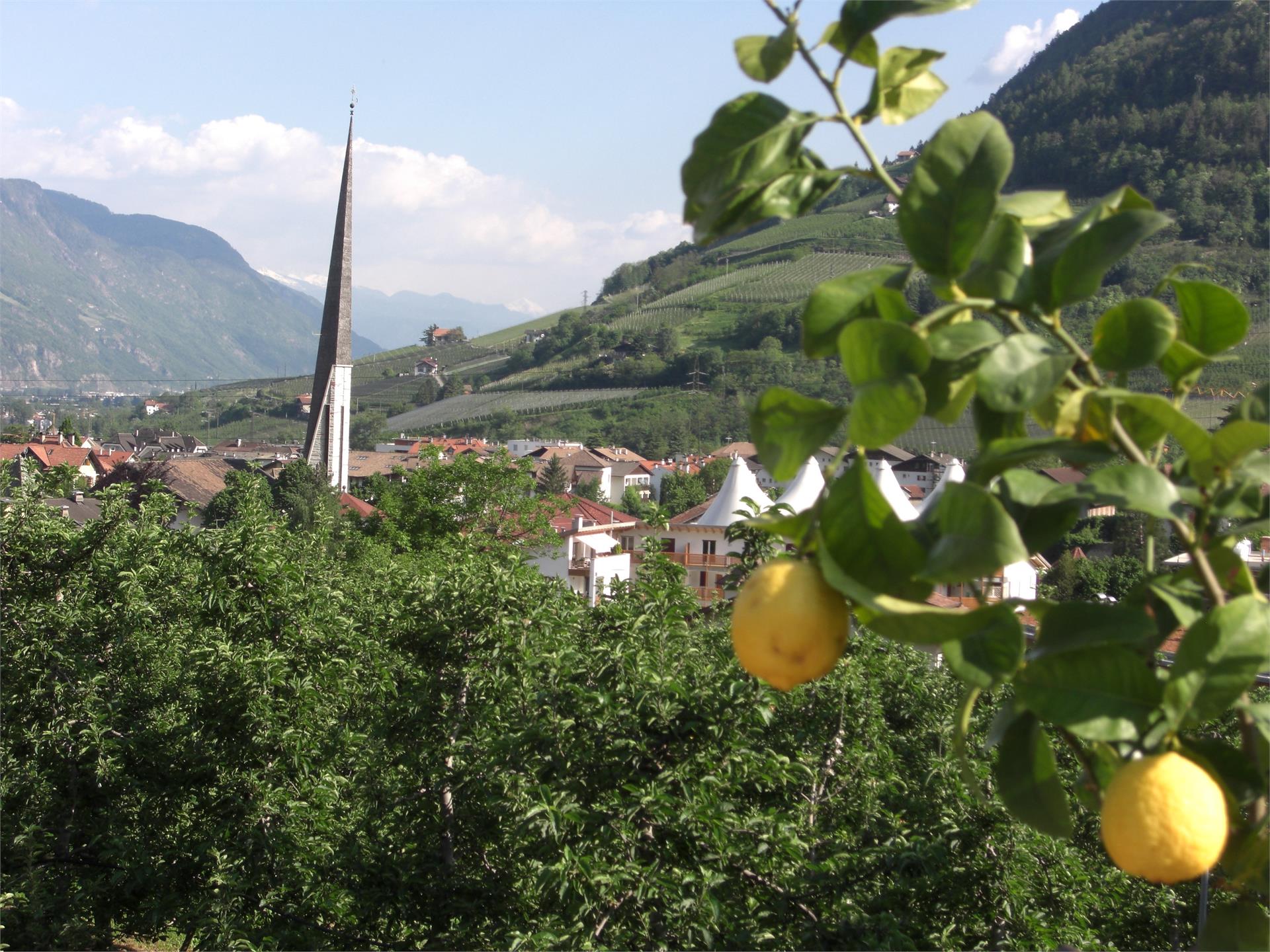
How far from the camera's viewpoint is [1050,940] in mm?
2850

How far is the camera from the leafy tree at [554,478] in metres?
43.5

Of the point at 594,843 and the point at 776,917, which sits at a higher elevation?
the point at 594,843

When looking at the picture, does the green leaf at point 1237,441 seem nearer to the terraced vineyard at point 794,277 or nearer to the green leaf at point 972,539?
the green leaf at point 972,539

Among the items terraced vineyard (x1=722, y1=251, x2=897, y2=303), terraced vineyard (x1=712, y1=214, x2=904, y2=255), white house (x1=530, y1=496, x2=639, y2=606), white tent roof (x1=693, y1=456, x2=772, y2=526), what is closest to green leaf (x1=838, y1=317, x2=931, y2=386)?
white house (x1=530, y1=496, x2=639, y2=606)

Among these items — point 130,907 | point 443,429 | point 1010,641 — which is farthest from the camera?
point 443,429

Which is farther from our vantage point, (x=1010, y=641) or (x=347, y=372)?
(x=347, y=372)

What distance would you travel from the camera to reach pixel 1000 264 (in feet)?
1.84

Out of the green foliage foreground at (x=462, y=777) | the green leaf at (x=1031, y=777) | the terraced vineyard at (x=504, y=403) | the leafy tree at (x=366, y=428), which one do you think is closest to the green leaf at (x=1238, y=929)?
the green leaf at (x=1031, y=777)

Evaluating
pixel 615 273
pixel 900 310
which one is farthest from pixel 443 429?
pixel 900 310

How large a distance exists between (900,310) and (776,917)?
8.02 feet

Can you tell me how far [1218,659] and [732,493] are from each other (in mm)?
15152

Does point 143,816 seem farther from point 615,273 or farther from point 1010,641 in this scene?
point 615,273

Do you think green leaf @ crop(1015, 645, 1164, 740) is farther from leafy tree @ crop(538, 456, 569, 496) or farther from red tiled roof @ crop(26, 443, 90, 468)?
red tiled roof @ crop(26, 443, 90, 468)

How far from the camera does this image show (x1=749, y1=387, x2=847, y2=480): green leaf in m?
0.52
